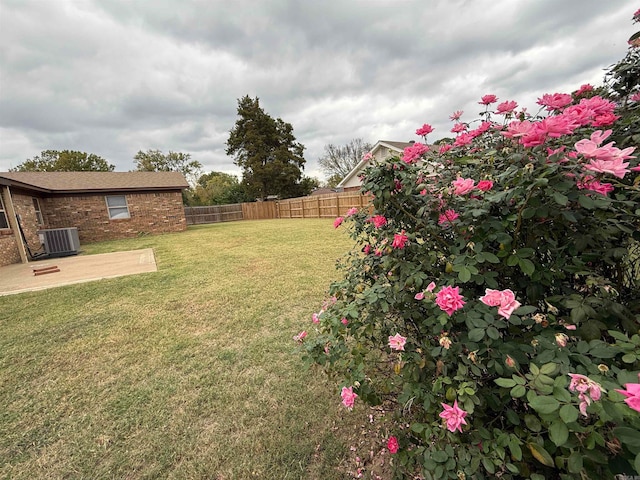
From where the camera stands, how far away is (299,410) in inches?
71.7

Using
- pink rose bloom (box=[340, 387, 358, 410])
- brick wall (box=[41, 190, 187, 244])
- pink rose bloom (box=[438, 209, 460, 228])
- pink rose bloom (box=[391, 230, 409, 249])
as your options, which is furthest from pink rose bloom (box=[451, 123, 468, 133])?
brick wall (box=[41, 190, 187, 244])

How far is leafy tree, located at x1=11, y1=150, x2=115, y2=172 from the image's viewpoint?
30600mm

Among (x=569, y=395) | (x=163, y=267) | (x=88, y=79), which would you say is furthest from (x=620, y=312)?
(x=88, y=79)

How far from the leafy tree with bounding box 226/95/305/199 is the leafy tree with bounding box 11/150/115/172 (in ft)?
61.3

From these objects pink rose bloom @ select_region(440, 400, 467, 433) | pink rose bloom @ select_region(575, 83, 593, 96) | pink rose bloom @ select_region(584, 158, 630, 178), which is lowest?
pink rose bloom @ select_region(440, 400, 467, 433)

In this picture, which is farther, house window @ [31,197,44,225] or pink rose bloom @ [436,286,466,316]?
house window @ [31,197,44,225]

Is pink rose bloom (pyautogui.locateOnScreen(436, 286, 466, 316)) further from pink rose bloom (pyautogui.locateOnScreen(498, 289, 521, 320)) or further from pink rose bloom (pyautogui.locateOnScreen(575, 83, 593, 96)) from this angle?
pink rose bloom (pyautogui.locateOnScreen(575, 83, 593, 96))

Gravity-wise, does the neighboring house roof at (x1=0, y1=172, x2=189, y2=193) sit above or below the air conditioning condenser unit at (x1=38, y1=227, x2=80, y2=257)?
above

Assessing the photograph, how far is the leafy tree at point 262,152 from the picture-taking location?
26312mm

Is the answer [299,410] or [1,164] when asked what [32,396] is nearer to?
[299,410]

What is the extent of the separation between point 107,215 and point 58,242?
4.84m

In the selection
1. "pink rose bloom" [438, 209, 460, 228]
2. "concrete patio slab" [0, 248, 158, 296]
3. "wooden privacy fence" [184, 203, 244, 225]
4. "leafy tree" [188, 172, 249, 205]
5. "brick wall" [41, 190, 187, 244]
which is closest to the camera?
"pink rose bloom" [438, 209, 460, 228]

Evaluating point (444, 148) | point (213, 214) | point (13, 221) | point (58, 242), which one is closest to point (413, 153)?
point (444, 148)

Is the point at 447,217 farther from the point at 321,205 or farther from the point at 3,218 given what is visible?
Answer: the point at 321,205
